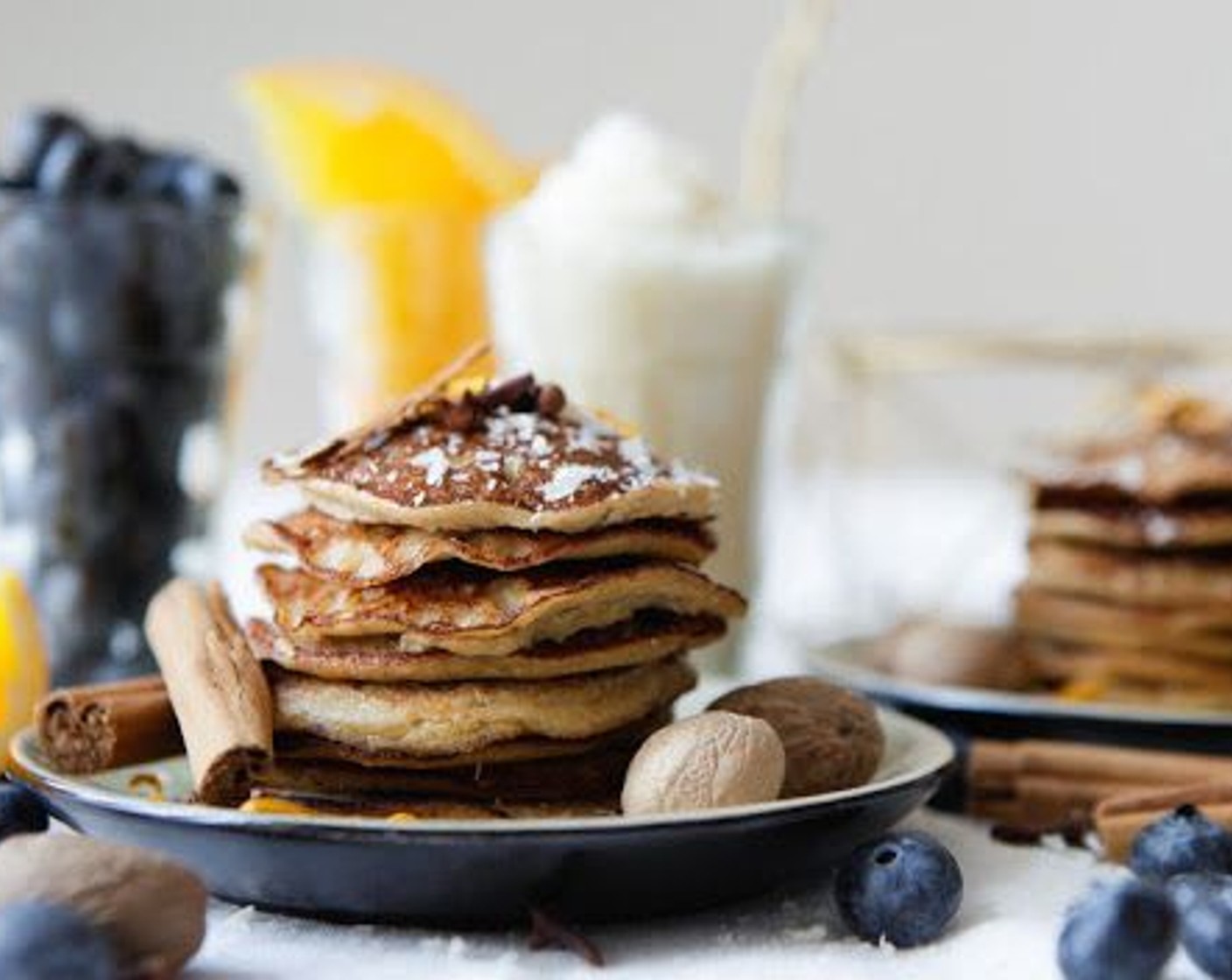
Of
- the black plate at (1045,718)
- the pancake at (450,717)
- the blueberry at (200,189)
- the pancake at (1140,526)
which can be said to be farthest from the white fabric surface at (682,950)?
the blueberry at (200,189)

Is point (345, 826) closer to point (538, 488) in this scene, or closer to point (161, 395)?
point (538, 488)

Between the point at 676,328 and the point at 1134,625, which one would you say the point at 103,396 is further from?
the point at 1134,625

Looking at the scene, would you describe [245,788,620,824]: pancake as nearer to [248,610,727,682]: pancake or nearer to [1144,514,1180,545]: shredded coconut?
[248,610,727,682]: pancake

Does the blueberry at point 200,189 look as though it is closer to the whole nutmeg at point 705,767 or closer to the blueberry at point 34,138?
the blueberry at point 34,138

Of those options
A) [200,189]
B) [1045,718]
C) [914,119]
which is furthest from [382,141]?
[914,119]

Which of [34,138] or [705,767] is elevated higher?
[34,138]

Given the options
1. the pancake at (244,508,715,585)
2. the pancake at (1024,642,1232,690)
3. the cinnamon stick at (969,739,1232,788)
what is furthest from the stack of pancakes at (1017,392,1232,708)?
the pancake at (244,508,715,585)
